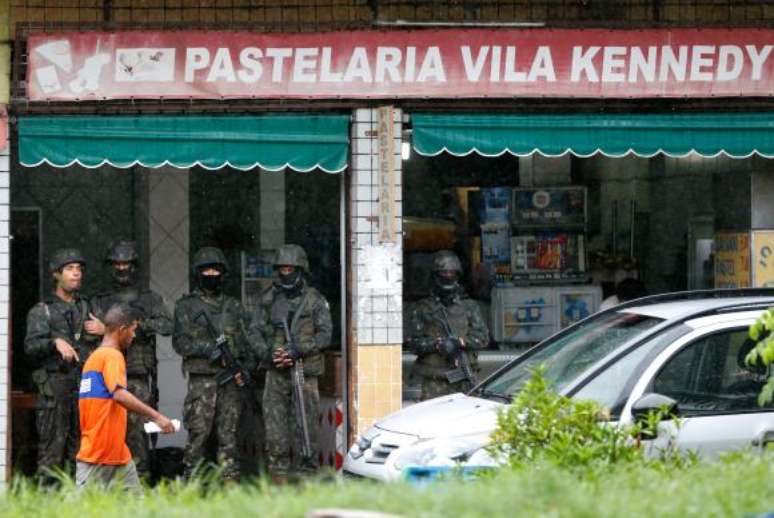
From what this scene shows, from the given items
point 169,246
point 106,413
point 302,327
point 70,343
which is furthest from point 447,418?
point 169,246

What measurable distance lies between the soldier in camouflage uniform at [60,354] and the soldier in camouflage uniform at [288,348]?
1394 millimetres

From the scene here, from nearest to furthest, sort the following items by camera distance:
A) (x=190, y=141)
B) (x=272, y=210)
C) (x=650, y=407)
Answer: (x=650, y=407) → (x=190, y=141) → (x=272, y=210)

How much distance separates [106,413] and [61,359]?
2.75 meters

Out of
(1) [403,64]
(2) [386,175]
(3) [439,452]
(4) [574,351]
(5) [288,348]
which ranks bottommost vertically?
(3) [439,452]

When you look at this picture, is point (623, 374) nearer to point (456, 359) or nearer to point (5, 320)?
point (456, 359)

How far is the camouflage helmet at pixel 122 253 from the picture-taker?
1228cm

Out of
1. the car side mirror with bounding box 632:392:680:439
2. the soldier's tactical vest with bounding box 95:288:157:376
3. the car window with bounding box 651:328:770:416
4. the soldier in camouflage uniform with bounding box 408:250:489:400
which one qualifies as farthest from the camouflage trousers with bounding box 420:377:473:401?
the car side mirror with bounding box 632:392:680:439

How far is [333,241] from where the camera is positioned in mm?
13125

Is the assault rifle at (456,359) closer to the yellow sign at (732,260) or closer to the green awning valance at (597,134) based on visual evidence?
the green awning valance at (597,134)

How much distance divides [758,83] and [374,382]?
3927mm

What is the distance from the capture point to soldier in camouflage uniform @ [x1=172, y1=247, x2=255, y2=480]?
12164 mm

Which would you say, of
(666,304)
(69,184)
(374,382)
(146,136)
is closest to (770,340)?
(666,304)

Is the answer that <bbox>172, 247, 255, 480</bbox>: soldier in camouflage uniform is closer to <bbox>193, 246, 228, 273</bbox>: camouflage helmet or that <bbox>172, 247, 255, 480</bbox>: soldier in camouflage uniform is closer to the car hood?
<bbox>193, 246, 228, 273</bbox>: camouflage helmet

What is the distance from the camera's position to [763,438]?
27.9ft
